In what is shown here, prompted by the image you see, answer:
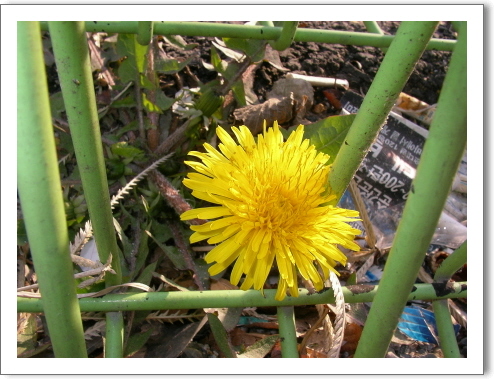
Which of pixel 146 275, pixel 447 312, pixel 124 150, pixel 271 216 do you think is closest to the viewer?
pixel 271 216

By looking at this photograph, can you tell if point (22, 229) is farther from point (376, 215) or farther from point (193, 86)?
point (376, 215)

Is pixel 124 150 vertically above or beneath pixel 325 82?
beneath

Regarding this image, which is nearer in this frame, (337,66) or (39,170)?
(39,170)

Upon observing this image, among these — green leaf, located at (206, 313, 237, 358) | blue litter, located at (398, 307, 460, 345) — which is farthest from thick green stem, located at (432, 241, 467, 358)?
green leaf, located at (206, 313, 237, 358)

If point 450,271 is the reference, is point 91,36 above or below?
above

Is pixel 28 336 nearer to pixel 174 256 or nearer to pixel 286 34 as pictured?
pixel 174 256

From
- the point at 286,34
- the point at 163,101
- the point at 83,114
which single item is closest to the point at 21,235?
the point at 163,101

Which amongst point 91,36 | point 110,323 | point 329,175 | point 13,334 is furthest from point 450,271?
point 91,36

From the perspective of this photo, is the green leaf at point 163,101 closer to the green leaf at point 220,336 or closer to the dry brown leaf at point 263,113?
the dry brown leaf at point 263,113
